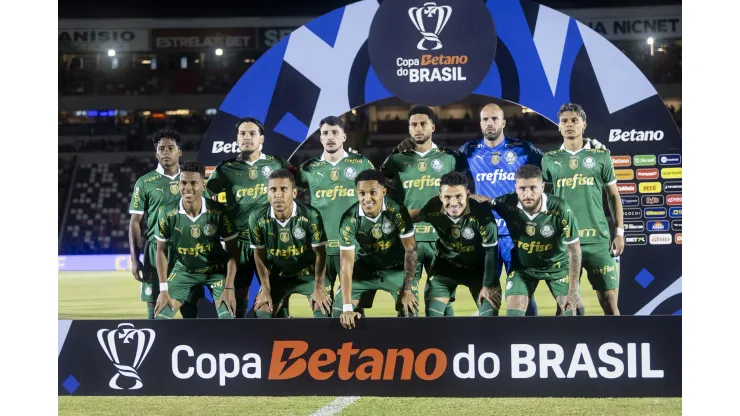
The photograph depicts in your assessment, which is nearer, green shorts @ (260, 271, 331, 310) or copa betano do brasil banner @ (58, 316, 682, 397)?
copa betano do brasil banner @ (58, 316, 682, 397)

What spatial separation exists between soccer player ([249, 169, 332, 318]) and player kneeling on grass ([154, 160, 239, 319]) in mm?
182

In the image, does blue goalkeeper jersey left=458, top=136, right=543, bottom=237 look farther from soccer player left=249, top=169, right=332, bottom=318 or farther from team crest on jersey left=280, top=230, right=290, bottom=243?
team crest on jersey left=280, top=230, right=290, bottom=243

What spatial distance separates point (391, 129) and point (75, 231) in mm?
6100

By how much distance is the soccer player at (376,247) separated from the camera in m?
5.14

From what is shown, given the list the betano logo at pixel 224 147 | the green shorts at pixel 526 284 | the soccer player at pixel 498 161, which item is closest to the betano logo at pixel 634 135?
the soccer player at pixel 498 161

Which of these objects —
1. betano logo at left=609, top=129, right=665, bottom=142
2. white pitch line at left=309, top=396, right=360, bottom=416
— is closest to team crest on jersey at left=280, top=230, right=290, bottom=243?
white pitch line at left=309, top=396, right=360, bottom=416

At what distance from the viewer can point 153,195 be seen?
5531 millimetres

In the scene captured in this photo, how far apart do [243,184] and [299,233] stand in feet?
1.62

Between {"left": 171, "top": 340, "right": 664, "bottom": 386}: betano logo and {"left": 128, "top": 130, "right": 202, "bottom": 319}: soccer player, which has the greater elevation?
{"left": 128, "top": 130, "right": 202, "bottom": 319}: soccer player

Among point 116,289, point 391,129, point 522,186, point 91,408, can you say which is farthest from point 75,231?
point 522,186

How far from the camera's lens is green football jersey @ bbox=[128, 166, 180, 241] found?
549 centimetres

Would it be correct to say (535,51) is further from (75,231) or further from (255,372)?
(75,231)

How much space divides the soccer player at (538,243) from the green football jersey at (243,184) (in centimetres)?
144

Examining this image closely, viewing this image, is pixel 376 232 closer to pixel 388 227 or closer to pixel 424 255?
pixel 388 227
